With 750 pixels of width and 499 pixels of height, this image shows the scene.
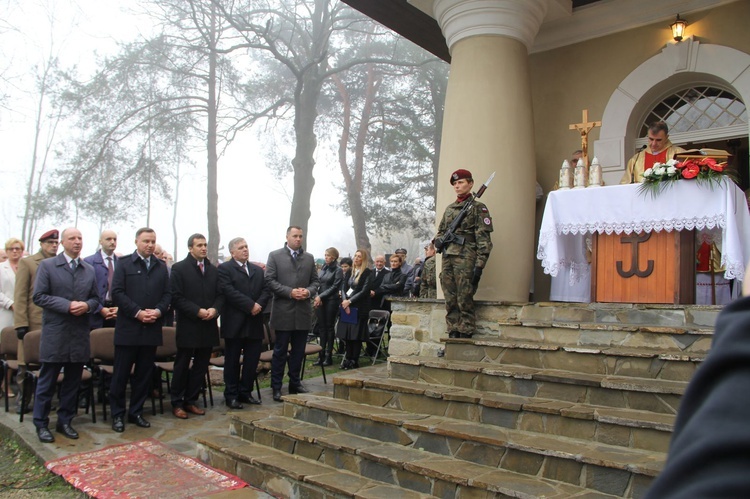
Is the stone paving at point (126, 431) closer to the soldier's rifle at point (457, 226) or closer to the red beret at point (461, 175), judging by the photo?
the soldier's rifle at point (457, 226)

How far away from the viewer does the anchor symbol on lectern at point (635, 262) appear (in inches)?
225

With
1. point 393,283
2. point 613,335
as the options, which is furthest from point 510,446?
point 393,283

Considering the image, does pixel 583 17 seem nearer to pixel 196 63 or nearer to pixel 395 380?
pixel 395 380

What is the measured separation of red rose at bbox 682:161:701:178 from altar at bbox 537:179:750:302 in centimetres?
8

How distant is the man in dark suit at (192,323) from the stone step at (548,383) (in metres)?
2.26

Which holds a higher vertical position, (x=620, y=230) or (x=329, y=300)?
(x=620, y=230)

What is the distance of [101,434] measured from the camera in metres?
6.05

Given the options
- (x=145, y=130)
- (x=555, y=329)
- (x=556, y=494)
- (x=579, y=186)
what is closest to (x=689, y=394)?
(x=556, y=494)

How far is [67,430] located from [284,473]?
100 inches

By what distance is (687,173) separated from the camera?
5.57 meters

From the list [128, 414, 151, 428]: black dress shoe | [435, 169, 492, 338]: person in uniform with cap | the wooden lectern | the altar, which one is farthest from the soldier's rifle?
[128, 414, 151, 428]: black dress shoe

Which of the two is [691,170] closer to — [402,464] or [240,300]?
[402,464]

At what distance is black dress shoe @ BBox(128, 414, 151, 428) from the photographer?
6340 mm

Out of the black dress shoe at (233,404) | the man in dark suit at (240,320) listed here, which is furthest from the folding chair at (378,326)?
the black dress shoe at (233,404)
